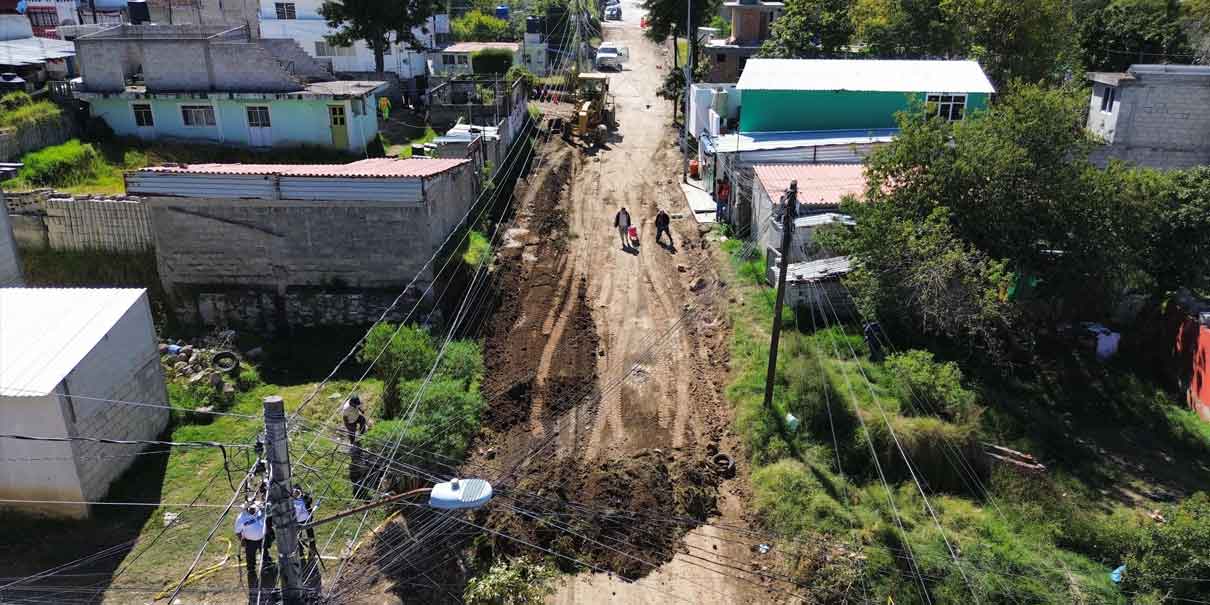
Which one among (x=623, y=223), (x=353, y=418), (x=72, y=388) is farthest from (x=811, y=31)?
(x=72, y=388)

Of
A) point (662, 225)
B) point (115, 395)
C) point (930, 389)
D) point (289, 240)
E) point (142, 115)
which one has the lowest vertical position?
point (930, 389)

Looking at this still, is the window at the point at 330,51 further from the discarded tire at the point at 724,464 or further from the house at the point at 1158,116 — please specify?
the house at the point at 1158,116

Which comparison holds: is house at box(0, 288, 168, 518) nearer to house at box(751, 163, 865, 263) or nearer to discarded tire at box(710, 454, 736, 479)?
discarded tire at box(710, 454, 736, 479)

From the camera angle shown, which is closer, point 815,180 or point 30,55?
point 815,180

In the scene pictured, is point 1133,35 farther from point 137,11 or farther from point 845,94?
point 137,11

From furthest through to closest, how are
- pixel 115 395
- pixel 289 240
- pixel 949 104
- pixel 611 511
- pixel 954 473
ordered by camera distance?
1. pixel 949 104
2. pixel 289 240
3. pixel 954 473
4. pixel 115 395
5. pixel 611 511

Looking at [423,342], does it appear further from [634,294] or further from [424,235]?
[634,294]
